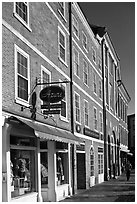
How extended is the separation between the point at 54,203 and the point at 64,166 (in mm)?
3821

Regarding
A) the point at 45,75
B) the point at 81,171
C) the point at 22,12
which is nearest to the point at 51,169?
the point at 45,75

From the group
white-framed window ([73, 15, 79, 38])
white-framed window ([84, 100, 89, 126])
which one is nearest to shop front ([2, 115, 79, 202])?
white-framed window ([84, 100, 89, 126])

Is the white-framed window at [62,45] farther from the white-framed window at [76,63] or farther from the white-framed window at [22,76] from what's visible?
the white-framed window at [22,76]

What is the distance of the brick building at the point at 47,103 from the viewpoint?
505 inches

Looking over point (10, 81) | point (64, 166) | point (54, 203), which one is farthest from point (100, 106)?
point (10, 81)

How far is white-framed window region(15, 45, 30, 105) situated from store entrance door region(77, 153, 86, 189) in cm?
1094

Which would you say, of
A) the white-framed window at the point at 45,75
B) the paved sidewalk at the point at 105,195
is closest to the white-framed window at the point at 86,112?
the paved sidewalk at the point at 105,195

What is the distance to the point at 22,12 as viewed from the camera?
14.5m

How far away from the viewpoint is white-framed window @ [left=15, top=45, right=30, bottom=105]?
1329 centimetres

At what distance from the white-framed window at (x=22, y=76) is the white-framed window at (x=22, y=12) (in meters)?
1.11

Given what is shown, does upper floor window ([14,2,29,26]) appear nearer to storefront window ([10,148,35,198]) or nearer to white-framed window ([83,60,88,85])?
storefront window ([10,148,35,198])

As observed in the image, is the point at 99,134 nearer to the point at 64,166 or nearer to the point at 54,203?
the point at 64,166

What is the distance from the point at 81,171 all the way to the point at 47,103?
9.89 metres

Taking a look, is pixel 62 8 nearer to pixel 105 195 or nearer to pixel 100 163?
pixel 105 195
